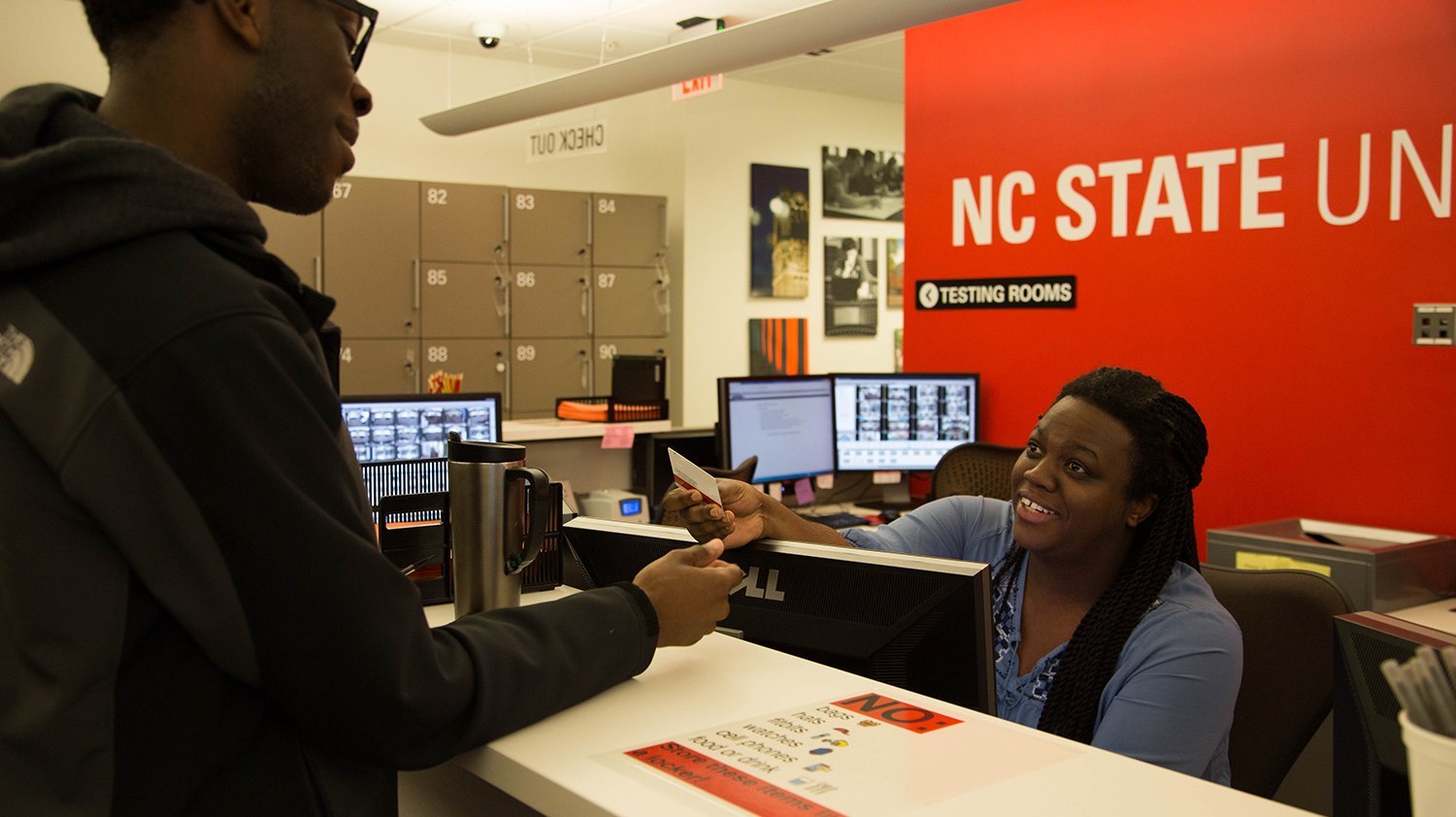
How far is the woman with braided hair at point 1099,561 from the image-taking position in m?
1.50

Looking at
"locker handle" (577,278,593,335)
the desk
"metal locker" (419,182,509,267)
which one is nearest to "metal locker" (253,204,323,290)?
"metal locker" (419,182,509,267)

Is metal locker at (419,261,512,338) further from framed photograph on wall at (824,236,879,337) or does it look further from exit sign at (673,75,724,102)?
framed photograph on wall at (824,236,879,337)

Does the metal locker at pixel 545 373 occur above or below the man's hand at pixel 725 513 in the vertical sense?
above

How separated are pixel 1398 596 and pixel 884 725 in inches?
89.8

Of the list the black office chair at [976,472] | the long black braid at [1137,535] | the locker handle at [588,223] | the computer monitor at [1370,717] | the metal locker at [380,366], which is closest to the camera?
the computer monitor at [1370,717]

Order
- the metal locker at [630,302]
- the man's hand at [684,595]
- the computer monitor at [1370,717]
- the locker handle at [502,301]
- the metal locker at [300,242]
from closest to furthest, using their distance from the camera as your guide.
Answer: the computer monitor at [1370,717], the man's hand at [684,595], the metal locker at [300,242], the locker handle at [502,301], the metal locker at [630,302]

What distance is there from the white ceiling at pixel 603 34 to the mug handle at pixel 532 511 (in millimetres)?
4824

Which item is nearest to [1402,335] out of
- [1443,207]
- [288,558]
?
[1443,207]

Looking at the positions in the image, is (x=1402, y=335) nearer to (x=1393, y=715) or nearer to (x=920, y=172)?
(x=920, y=172)

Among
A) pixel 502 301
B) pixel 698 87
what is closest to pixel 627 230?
pixel 502 301

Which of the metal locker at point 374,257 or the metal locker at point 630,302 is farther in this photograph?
the metal locker at point 630,302

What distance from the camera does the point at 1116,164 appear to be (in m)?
3.93

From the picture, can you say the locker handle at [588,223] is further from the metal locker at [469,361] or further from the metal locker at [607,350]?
the metal locker at [469,361]

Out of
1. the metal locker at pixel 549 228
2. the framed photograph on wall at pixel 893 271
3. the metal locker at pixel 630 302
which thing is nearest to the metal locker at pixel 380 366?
the metal locker at pixel 549 228
